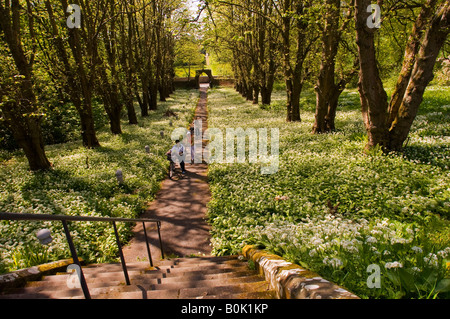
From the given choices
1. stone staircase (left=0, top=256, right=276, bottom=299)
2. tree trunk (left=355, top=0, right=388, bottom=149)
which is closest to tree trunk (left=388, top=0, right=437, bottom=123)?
tree trunk (left=355, top=0, right=388, bottom=149)

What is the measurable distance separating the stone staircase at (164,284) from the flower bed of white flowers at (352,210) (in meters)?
0.91

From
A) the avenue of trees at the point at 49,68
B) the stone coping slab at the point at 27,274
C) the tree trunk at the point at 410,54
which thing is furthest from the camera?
the avenue of trees at the point at 49,68

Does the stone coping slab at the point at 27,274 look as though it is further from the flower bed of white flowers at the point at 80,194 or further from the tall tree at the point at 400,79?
the tall tree at the point at 400,79

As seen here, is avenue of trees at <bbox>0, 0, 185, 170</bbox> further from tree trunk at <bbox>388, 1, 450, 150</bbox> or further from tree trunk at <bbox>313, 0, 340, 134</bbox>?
tree trunk at <bbox>388, 1, 450, 150</bbox>

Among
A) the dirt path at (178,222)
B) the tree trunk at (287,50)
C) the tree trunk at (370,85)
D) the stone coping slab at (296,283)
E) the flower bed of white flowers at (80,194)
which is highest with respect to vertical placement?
the tree trunk at (287,50)

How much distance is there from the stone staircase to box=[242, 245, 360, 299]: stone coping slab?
7.3 inches

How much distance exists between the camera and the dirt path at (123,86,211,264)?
7.27m

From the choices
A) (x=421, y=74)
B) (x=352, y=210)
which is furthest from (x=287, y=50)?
(x=352, y=210)

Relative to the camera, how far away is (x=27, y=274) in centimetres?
448

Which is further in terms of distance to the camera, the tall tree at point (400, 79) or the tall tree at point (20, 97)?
the tall tree at point (20, 97)

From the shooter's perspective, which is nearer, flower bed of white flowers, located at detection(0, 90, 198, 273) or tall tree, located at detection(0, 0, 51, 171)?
flower bed of white flowers, located at detection(0, 90, 198, 273)

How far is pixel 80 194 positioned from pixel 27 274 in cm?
526

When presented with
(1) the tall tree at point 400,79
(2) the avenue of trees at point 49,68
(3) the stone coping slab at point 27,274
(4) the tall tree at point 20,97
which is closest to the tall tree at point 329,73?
(1) the tall tree at point 400,79

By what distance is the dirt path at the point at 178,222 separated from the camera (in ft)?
23.8
